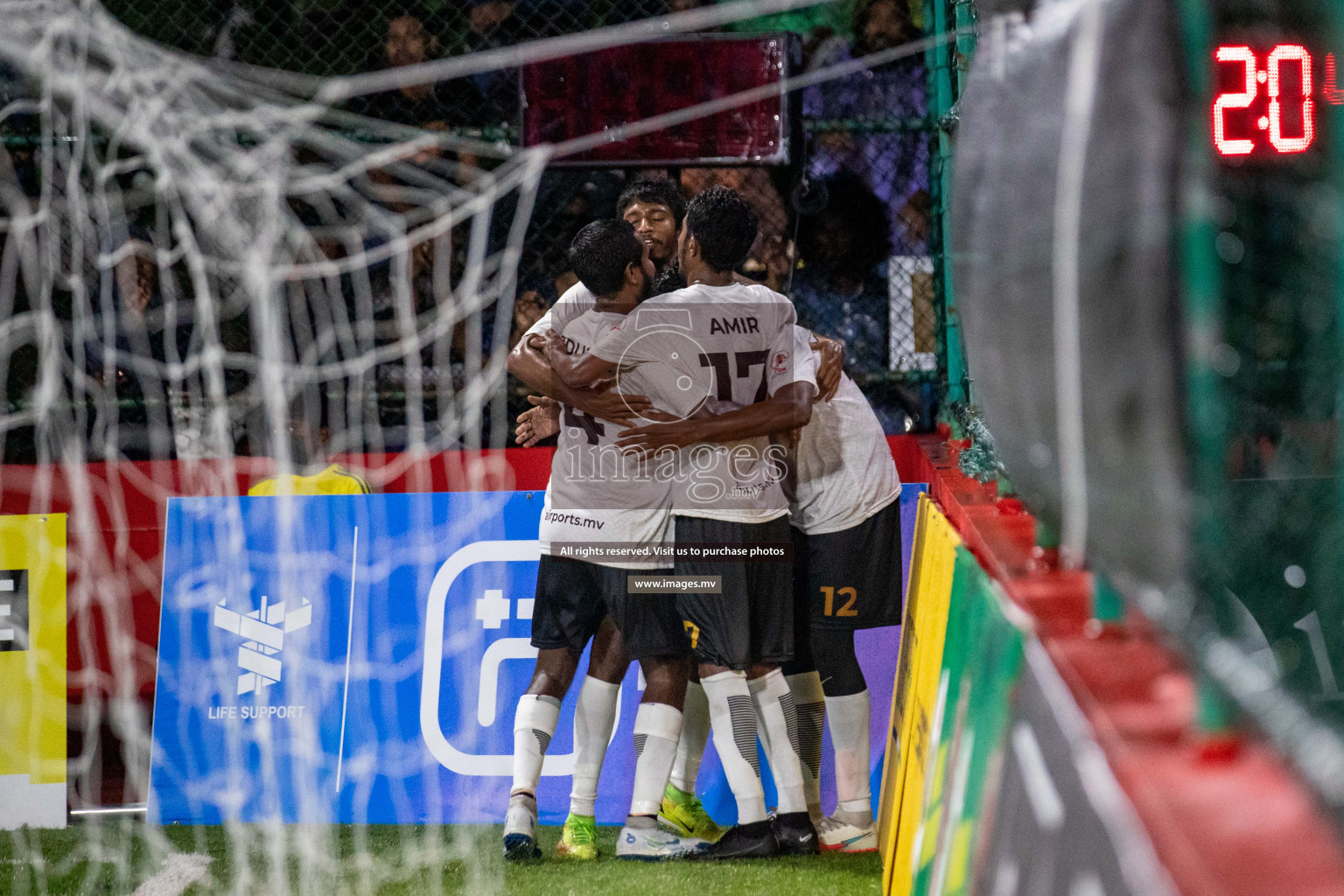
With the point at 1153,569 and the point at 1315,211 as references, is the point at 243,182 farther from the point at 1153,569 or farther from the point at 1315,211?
the point at 1153,569

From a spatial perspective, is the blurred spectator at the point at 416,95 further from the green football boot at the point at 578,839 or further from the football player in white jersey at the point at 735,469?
the green football boot at the point at 578,839

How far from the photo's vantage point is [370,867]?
3143 mm

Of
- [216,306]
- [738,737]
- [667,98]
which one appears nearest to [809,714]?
[738,737]

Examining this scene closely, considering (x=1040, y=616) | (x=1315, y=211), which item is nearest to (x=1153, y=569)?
(x=1040, y=616)

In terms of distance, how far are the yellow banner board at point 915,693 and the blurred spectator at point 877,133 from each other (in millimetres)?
1556

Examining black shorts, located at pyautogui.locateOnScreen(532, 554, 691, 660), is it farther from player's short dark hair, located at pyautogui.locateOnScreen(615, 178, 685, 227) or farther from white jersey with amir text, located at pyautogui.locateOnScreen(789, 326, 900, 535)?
player's short dark hair, located at pyautogui.locateOnScreen(615, 178, 685, 227)

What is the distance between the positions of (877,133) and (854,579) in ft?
6.25

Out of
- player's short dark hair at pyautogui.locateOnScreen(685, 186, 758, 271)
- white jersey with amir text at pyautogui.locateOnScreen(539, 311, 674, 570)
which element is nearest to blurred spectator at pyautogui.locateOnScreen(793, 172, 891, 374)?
player's short dark hair at pyautogui.locateOnScreen(685, 186, 758, 271)

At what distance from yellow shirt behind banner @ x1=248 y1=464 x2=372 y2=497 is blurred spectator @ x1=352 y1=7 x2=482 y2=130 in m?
1.52

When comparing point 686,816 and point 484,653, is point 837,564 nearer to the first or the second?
point 686,816

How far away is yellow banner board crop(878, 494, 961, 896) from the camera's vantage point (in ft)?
8.27

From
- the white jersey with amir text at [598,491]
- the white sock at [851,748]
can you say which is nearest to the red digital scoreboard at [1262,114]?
the white jersey with amir text at [598,491]

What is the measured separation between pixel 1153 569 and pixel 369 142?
3953 mm

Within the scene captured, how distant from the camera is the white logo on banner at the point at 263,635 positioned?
357 centimetres
